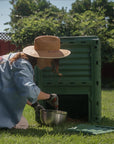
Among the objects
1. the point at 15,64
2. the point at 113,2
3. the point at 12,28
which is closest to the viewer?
the point at 15,64

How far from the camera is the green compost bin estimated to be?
12.5ft

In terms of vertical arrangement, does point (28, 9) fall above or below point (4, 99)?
above

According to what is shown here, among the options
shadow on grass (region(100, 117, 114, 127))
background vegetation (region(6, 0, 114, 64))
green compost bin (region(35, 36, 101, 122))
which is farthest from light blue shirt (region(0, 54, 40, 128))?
background vegetation (region(6, 0, 114, 64))

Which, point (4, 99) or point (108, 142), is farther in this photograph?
point (4, 99)

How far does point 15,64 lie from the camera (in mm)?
2990

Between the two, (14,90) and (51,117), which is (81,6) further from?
(14,90)

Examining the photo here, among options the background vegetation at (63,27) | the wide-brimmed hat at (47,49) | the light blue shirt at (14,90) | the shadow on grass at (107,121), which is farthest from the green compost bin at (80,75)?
the background vegetation at (63,27)

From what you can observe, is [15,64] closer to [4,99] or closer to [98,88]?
[4,99]

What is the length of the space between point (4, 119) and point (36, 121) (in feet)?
2.82

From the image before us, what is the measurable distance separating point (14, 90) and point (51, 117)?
2.11ft

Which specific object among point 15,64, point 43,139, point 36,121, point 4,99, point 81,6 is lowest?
point 36,121

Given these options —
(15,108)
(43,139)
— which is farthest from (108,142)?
(15,108)

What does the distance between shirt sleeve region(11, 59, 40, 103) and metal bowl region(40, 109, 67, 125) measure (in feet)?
1.60

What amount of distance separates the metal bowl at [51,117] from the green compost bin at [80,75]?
20.2 inches
